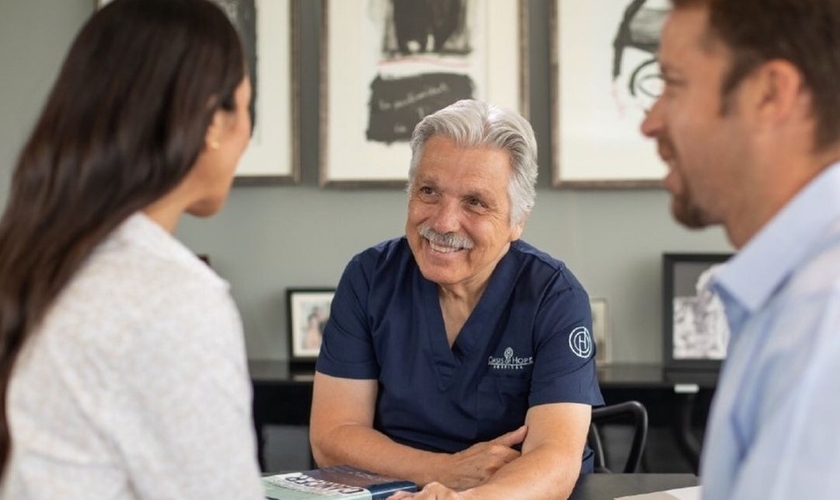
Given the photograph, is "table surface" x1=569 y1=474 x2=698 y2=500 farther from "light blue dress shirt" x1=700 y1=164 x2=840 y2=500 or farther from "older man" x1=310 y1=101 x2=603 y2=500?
"light blue dress shirt" x1=700 y1=164 x2=840 y2=500

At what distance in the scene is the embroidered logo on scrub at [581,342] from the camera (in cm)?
213

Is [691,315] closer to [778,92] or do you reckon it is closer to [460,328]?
[460,328]

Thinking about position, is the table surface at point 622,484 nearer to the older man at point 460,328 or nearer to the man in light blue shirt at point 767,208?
the older man at point 460,328

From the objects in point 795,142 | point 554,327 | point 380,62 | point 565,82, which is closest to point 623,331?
point 565,82

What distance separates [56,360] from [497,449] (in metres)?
1.02

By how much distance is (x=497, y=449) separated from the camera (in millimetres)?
1991

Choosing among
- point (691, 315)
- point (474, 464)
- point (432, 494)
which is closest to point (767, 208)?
point (432, 494)

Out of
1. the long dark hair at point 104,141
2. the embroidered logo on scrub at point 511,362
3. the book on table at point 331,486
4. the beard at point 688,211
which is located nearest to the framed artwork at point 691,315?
the embroidered logo on scrub at point 511,362

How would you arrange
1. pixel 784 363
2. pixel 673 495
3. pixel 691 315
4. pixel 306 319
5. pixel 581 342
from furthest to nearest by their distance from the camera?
pixel 306 319 < pixel 691 315 < pixel 581 342 < pixel 673 495 < pixel 784 363

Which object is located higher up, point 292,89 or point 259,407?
point 292,89

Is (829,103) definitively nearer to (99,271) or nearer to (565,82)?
(99,271)

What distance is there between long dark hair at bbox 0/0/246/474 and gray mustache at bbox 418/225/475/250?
38.3 inches

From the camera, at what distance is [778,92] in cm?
112

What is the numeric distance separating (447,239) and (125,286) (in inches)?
42.9
